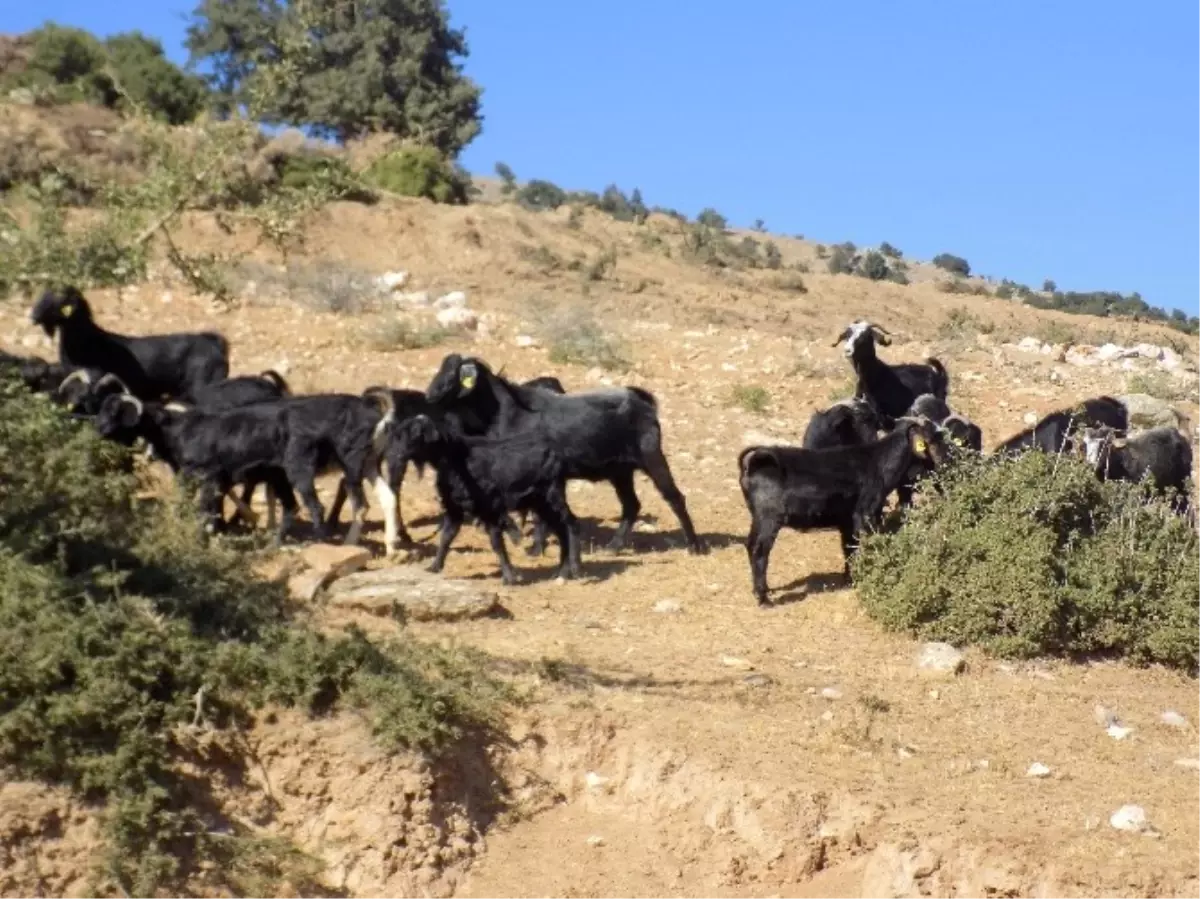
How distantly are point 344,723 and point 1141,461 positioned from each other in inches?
323

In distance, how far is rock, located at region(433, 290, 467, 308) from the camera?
926 inches

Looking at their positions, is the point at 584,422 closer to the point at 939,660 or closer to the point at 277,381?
the point at 277,381

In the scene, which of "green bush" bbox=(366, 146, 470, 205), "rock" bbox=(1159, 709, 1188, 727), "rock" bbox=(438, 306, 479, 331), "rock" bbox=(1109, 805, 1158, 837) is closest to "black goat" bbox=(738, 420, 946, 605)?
"rock" bbox=(1159, 709, 1188, 727)

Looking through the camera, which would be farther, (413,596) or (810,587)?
(810,587)

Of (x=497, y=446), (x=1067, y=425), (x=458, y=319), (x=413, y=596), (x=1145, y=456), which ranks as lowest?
(x=413, y=596)

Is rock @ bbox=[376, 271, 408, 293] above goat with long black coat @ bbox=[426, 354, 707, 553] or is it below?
above

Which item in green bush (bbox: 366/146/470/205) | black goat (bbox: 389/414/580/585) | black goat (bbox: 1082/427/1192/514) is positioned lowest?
black goat (bbox: 389/414/580/585)

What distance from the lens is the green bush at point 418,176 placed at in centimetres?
3512

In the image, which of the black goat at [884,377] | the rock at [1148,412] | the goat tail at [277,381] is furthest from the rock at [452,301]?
the rock at [1148,412]

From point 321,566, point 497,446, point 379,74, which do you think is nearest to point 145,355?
point 497,446

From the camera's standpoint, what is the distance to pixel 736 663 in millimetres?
10797

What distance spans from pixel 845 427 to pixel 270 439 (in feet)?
16.0

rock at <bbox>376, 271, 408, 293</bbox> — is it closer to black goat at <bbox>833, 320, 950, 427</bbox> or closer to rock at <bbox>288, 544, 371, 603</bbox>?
black goat at <bbox>833, 320, 950, 427</bbox>

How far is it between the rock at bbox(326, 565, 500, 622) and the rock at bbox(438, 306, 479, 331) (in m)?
10.1
